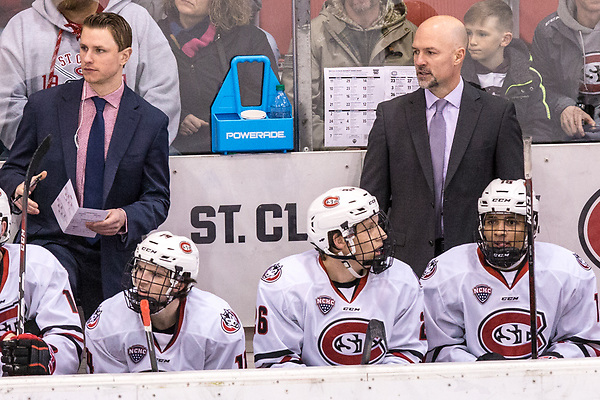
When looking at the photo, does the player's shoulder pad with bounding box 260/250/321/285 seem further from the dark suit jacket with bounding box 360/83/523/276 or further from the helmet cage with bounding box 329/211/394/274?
the dark suit jacket with bounding box 360/83/523/276

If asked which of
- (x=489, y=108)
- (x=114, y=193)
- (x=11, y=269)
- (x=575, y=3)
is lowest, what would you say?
(x=11, y=269)

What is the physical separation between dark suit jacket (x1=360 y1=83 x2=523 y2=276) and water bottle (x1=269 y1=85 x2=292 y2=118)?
562mm

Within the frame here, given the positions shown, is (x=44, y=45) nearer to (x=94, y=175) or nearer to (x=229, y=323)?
(x=94, y=175)

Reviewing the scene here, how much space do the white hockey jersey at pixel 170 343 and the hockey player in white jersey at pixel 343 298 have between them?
12 centimetres

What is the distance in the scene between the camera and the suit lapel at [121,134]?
13.6ft

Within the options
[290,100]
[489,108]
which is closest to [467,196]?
[489,108]

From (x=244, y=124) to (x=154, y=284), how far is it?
5.37ft

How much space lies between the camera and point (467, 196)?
4.30m

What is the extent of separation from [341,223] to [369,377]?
3.28 ft

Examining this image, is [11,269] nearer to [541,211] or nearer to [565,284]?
[565,284]

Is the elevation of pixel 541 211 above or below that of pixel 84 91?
below

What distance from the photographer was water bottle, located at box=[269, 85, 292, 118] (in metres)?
4.82

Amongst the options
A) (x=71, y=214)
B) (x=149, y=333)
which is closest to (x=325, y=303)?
(x=149, y=333)

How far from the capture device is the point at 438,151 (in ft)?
14.4
